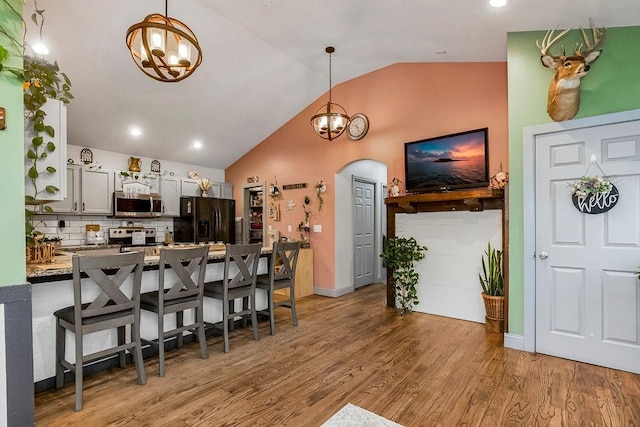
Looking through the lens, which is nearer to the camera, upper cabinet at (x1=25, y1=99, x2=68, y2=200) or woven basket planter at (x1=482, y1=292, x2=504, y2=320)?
upper cabinet at (x1=25, y1=99, x2=68, y2=200)

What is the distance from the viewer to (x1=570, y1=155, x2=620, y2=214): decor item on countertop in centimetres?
285

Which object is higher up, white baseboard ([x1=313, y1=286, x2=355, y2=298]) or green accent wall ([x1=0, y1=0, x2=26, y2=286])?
green accent wall ([x1=0, y1=0, x2=26, y2=286])

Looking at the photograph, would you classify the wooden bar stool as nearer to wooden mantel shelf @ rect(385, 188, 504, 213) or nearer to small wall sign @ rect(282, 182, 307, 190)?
wooden mantel shelf @ rect(385, 188, 504, 213)

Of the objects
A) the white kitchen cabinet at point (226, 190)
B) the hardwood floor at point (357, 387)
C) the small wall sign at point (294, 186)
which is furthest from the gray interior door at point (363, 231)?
the white kitchen cabinet at point (226, 190)

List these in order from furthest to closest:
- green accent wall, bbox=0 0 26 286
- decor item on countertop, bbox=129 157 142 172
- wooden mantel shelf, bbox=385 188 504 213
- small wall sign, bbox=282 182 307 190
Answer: small wall sign, bbox=282 182 307 190, decor item on countertop, bbox=129 157 142 172, wooden mantel shelf, bbox=385 188 504 213, green accent wall, bbox=0 0 26 286

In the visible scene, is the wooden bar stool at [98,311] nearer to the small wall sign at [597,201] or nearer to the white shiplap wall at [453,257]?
the white shiplap wall at [453,257]

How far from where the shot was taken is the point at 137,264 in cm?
250

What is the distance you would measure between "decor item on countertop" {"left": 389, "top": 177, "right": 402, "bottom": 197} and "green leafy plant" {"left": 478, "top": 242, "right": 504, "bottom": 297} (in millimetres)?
1406

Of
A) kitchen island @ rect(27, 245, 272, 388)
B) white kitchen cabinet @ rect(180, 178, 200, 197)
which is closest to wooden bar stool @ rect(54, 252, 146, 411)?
kitchen island @ rect(27, 245, 272, 388)

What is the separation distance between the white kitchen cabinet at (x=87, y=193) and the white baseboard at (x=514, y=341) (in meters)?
5.92

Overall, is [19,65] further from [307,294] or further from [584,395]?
[307,294]

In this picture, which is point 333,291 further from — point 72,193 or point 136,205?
point 72,193

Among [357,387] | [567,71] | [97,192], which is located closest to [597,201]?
[567,71]

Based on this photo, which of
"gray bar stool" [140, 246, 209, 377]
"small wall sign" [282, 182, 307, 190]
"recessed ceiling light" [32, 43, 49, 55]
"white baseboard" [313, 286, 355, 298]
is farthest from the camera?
"small wall sign" [282, 182, 307, 190]
